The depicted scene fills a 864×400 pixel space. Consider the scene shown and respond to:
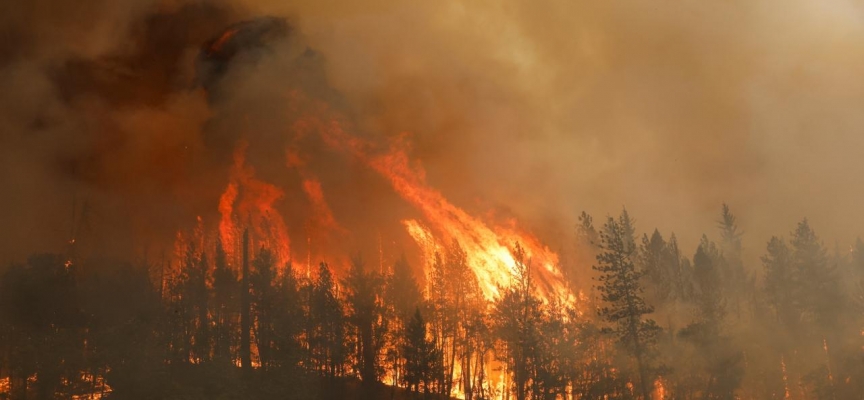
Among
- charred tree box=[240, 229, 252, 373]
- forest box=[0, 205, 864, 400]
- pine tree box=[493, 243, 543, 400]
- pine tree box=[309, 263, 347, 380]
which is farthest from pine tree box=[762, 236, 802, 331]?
charred tree box=[240, 229, 252, 373]

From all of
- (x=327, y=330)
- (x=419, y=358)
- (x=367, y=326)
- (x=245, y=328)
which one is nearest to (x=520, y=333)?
(x=419, y=358)

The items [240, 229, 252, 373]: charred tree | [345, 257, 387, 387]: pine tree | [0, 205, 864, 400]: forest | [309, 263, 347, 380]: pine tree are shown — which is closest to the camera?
[0, 205, 864, 400]: forest

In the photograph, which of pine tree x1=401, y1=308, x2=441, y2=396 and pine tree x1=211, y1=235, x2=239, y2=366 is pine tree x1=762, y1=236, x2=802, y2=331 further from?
pine tree x1=211, y1=235, x2=239, y2=366

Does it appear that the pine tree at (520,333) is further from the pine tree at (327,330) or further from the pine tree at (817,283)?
the pine tree at (817,283)

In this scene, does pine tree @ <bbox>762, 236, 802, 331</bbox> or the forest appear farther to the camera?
pine tree @ <bbox>762, 236, 802, 331</bbox>

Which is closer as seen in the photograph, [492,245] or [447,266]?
[447,266]

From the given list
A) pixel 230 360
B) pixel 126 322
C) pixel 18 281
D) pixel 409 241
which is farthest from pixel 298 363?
pixel 409 241

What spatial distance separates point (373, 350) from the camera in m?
76.2

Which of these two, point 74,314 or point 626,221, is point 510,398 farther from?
point 74,314

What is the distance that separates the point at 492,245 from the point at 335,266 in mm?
47992

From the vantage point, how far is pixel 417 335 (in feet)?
221

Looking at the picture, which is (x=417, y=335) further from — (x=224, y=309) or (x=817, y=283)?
(x=817, y=283)

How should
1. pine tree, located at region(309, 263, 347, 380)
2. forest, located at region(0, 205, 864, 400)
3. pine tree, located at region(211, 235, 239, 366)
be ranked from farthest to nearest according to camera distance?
pine tree, located at region(211, 235, 239, 366), pine tree, located at region(309, 263, 347, 380), forest, located at region(0, 205, 864, 400)

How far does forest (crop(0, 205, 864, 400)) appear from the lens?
218ft
